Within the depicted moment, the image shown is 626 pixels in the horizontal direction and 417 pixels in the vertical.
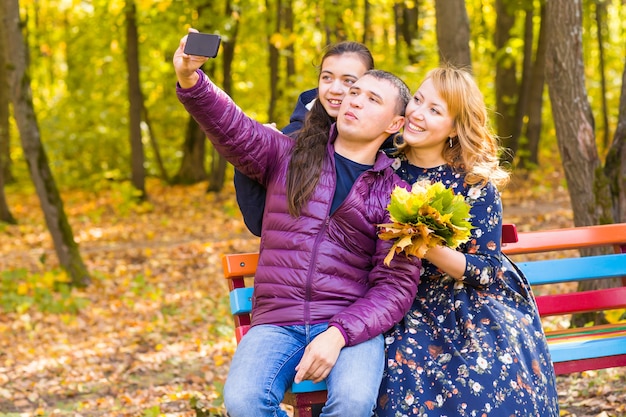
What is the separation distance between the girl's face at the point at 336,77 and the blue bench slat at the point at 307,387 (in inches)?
51.9

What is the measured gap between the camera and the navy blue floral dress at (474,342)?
3.36m

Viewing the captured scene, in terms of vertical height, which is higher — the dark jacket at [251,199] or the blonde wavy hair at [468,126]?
the blonde wavy hair at [468,126]

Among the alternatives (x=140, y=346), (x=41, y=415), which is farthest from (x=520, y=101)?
(x=41, y=415)

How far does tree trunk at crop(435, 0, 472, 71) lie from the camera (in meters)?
7.31

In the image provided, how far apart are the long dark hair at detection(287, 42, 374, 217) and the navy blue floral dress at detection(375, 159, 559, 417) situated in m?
0.49

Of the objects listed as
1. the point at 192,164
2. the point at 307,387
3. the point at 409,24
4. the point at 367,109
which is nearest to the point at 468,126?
the point at 367,109

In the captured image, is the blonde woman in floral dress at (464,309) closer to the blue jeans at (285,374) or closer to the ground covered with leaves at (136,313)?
the blue jeans at (285,374)

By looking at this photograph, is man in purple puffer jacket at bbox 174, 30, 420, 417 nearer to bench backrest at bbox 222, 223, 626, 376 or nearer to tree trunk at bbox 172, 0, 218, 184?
bench backrest at bbox 222, 223, 626, 376

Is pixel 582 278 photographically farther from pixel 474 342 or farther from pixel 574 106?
pixel 574 106

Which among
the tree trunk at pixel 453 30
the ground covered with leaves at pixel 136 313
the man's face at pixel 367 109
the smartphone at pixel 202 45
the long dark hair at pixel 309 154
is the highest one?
the tree trunk at pixel 453 30

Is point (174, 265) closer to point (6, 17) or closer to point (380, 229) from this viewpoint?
point (6, 17)

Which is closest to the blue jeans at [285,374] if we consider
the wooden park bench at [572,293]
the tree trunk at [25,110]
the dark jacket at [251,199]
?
the wooden park bench at [572,293]

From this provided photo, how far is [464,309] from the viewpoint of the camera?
3.59 meters

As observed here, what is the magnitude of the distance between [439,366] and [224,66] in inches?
554
